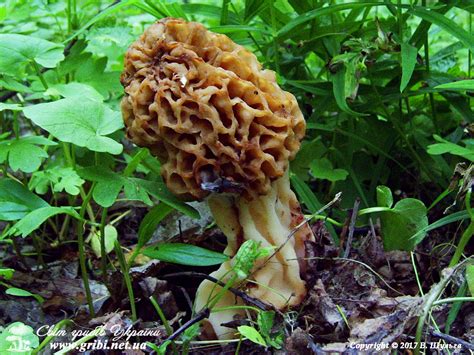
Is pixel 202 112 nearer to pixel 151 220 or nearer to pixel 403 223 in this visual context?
pixel 151 220

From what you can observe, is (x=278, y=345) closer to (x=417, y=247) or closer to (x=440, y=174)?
(x=417, y=247)

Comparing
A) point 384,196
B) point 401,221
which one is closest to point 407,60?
point 384,196

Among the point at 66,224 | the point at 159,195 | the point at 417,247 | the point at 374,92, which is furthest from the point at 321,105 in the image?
the point at 66,224

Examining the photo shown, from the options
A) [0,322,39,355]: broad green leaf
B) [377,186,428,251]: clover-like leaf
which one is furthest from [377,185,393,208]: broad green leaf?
[0,322,39,355]: broad green leaf

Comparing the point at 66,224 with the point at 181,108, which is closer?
the point at 181,108

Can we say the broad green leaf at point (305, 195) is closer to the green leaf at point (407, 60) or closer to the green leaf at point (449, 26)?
the green leaf at point (407, 60)

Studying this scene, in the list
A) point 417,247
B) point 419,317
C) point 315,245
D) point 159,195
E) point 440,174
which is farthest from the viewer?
point 440,174

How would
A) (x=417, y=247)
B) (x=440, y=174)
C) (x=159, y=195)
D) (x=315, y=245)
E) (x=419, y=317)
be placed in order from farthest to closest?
(x=440, y=174) → (x=417, y=247) → (x=315, y=245) → (x=159, y=195) → (x=419, y=317)
